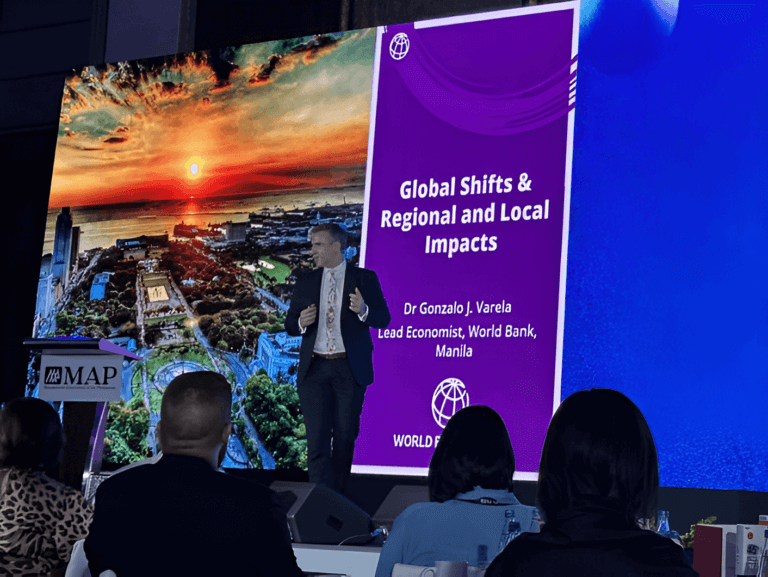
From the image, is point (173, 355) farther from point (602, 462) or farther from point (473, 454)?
point (602, 462)

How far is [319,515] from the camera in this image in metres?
2.96

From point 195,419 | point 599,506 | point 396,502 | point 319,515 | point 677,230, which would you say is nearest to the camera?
point 599,506

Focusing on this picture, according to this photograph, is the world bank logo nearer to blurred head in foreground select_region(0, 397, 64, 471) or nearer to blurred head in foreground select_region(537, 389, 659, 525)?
blurred head in foreground select_region(0, 397, 64, 471)

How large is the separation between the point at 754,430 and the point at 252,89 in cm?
368

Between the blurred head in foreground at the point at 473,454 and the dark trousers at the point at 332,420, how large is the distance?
126 inches

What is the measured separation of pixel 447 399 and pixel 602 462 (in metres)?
3.79

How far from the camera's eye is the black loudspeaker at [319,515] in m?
2.84

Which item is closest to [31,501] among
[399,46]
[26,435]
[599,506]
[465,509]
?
[26,435]

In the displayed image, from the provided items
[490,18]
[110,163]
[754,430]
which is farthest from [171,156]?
[754,430]

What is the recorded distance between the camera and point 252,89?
5945mm

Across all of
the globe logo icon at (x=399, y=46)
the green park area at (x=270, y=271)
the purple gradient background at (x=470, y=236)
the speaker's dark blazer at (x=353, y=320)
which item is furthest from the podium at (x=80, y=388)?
the globe logo icon at (x=399, y=46)

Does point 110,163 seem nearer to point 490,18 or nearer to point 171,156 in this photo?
point 171,156

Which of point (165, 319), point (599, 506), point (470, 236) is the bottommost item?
point (599, 506)

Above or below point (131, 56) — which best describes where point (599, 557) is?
below
